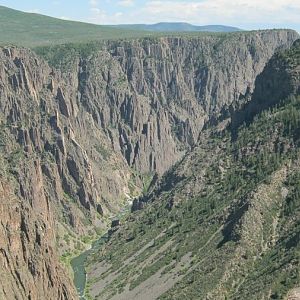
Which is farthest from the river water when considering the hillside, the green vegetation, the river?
the green vegetation

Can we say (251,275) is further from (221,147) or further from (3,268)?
(221,147)

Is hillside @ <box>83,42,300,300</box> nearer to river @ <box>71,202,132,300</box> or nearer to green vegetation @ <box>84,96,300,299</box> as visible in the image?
green vegetation @ <box>84,96,300,299</box>

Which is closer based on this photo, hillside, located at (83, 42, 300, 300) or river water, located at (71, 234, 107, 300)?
hillside, located at (83, 42, 300, 300)

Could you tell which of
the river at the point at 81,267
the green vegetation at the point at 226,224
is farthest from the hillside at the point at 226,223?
the river at the point at 81,267

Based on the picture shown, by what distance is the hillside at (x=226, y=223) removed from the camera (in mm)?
135875

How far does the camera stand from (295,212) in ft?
480

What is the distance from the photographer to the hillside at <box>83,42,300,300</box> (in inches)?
5349

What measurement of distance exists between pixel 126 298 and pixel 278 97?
67.7m

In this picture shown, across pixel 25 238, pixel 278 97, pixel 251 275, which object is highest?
pixel 278 97

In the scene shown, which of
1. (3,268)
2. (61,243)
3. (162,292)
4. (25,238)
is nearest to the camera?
(3,268)

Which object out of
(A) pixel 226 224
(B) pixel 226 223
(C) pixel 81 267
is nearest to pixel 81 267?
(C) pixel 81 267

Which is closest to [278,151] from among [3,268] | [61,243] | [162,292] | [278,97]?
[278,97]

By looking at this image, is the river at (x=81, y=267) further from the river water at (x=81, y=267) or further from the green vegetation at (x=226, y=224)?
the green vegetation at (x=226, y=224)

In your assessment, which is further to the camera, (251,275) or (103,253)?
(103,253)
